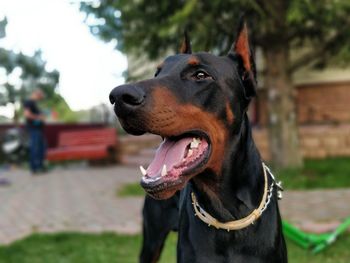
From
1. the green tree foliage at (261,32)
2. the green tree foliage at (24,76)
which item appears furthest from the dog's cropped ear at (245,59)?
the green tree foliage at (24,76)

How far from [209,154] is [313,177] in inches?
271

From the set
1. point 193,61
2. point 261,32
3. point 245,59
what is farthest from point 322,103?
point 193,61

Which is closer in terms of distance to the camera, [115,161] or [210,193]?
[210,193]

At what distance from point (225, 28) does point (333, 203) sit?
3.58 m

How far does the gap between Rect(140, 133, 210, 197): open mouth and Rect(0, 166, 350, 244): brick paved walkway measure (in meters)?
3.78

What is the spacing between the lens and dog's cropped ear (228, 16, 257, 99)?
8.70ft

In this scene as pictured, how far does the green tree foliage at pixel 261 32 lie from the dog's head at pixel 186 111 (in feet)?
18.3

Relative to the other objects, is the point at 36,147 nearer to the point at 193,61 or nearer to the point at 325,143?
the point at 325,143

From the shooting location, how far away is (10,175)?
41.7 feet

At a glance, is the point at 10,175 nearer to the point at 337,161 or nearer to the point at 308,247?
the point at 337,161

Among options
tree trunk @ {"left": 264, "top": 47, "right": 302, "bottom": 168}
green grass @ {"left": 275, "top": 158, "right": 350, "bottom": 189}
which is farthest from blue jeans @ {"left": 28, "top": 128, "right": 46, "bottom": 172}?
green grass @ {"left": 275, "top": 158, "right": 350, "bottom": 189}

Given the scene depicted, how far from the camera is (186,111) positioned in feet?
7.50

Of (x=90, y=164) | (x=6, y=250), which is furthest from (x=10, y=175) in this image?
(x=6, y=250)

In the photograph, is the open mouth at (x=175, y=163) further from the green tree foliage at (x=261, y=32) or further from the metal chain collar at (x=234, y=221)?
the green tree foliage at (x=261, y=32)
